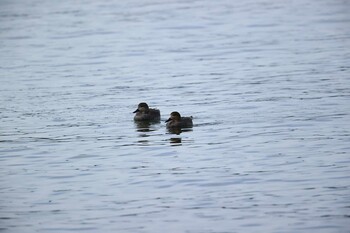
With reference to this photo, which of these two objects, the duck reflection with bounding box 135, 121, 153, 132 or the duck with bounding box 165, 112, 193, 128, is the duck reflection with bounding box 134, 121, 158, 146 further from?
the duck with bounding box 165, 112, 193, 128

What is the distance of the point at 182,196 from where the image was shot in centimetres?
1446

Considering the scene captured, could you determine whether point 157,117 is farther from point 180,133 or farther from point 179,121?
point 180,133

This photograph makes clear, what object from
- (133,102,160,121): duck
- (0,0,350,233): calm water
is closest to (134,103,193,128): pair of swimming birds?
(133,102,160,121): duck

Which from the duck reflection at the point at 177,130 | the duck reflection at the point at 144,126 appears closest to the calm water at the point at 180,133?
the duck reflection at the point at 144,126

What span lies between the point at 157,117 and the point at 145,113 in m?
0.42

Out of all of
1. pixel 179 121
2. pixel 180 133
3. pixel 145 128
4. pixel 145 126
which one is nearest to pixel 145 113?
pixel 145 126

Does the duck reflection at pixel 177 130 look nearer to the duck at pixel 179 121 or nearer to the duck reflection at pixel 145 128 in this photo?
the duck at pixel 179 121

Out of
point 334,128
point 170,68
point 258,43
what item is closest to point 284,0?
point 258,43

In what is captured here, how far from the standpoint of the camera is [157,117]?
69.2ft

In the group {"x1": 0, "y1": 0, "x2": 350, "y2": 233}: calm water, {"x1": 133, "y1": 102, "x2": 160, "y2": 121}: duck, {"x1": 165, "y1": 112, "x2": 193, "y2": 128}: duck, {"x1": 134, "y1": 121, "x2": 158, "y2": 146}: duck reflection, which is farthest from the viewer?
{"x1": 133, "y1": 102, "x2": 160, "y2": 121}: duck

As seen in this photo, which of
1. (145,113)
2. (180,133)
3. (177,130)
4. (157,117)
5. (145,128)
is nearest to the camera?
(180,133)

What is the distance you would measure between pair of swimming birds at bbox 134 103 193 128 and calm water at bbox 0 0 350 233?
224 mm

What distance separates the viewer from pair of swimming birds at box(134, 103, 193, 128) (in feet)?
65.1

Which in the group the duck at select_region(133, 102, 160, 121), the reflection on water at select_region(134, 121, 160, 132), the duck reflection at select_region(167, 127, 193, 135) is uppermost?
the duck at select_region(133, 102, 160, 121)
